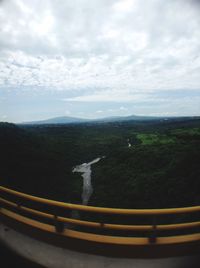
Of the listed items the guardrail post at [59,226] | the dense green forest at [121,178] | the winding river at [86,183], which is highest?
the guardrail post at [59,226]

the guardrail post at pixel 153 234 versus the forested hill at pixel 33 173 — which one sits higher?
the guardrail post at pixel 153 234

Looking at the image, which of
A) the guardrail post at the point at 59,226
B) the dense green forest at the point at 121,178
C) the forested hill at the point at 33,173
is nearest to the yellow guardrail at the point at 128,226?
the guardrail post at the point at 59,226

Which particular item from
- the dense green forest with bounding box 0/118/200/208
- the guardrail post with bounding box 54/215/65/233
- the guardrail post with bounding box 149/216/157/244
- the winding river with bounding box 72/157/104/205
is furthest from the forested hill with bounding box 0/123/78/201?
the guardrail post with bounding box 149/216/157/244

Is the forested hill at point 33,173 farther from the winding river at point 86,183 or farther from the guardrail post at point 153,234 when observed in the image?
the guardrail post at point 153,234

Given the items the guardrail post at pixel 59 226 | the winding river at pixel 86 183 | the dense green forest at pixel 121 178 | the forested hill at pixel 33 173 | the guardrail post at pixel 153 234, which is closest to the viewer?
the guardrail post at pixel 153 234

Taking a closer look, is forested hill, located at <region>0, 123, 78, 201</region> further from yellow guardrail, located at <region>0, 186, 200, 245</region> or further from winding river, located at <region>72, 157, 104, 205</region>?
yellow guardrail, located at <region>0, 186, 200, 245</region>

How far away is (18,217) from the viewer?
3.30 metres

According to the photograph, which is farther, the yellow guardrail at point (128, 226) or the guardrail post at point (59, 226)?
the guardrail post at point (59, 226)

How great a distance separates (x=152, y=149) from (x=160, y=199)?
21.1 m

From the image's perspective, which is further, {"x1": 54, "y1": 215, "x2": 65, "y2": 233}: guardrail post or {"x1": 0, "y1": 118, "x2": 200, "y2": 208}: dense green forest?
{"x1": 0, "y1": 118, "x2": 200, "y2": 208}: dense green forest

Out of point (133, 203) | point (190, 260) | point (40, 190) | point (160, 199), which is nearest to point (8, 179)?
point (40, 190)

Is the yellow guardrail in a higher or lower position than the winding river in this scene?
higher

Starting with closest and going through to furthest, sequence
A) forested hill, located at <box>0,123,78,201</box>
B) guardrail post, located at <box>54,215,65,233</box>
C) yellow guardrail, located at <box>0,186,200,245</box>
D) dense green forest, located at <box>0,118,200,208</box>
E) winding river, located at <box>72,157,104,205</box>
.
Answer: yellow guardrail, located at <box>0,186,200,245</box> < guardrail post, located at <box>54,215,65,233</box> < dense green forest, located at <box>0,118,200,208</box> < forested hill, located at <box>0,123,78,201</box> < winding river, located at <box>72,157,104,205</box>

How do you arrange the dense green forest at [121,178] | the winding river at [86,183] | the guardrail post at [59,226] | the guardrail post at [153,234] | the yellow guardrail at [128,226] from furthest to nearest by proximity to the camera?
1. the winding river at [86,183]
2. the dense green forest at [121,178]
3. the guardrail post at [59,226]
4. the guardrail post at [153,234]
5. the yellow guardrail at [128,226]
